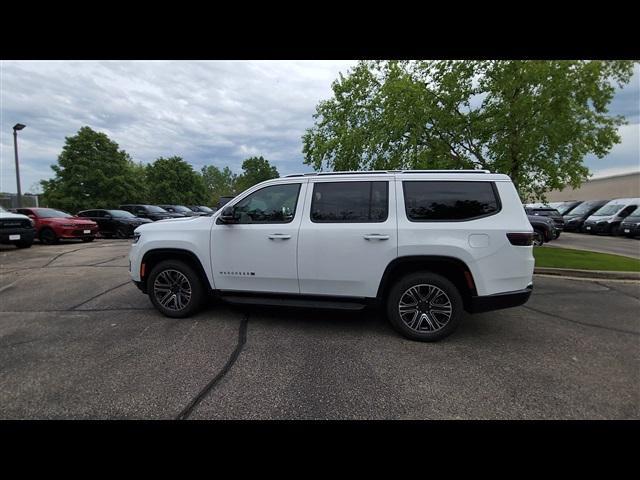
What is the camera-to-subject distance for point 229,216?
12.2 ft

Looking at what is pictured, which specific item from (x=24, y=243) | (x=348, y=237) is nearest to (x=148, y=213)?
(x=24, y=243)

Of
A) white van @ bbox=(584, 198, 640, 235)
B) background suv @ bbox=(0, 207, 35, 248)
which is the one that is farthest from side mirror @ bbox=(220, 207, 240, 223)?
white van @ bbox=(584, 198, 640, 235)

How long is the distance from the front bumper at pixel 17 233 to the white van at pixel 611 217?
2856 cm

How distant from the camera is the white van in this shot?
55.6 feet

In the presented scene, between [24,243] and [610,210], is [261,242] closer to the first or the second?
[24,243]

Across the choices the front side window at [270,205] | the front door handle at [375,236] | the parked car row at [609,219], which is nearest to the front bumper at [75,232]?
the front side window at [270,205]

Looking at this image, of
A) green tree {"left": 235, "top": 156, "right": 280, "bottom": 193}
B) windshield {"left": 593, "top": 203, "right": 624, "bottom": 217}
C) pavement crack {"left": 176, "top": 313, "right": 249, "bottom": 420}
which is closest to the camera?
pavement crack {"left": 176, "top": 313, "right": 249, "bottom": 420}

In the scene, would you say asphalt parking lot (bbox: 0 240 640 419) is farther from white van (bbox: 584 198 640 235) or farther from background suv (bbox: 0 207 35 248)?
white van (bbox: 584 198 640 235)

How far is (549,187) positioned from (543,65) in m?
3.59

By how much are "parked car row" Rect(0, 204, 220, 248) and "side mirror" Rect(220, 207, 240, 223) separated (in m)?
3.43

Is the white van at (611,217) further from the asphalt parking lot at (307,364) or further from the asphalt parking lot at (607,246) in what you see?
the asphalt parking lot at (307,364)

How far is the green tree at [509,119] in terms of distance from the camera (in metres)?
7.48

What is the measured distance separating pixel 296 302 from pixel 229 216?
1429 mm
